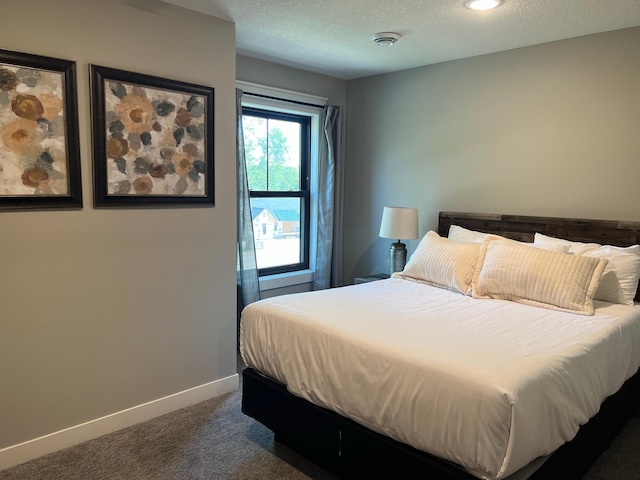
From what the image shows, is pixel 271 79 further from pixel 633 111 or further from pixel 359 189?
pixel 633 111

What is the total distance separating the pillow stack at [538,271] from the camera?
2.50 metres

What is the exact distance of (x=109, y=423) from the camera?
2.58m

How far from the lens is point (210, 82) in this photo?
111 inches

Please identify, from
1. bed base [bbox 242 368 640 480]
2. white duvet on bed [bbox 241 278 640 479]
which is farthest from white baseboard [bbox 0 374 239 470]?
white duvet on bed [bbox 241 278 640 479]

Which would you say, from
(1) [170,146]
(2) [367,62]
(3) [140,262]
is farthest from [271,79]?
(3) [140,262]

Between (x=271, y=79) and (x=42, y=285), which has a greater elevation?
(x=271, y=79)

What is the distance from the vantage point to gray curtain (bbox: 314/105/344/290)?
13.8ft

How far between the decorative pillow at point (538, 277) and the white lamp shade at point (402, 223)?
82 cm

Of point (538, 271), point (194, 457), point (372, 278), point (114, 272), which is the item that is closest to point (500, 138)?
point (538, 271)

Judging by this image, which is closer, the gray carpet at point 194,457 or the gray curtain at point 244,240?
the gray carpet at point 194,457

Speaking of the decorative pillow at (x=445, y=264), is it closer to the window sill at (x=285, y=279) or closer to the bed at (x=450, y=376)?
the bed at (x=450, y=376)

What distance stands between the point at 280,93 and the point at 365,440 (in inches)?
113

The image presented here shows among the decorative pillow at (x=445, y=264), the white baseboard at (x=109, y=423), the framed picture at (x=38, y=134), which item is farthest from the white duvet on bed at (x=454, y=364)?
the framed picture at (x=38, y=134)

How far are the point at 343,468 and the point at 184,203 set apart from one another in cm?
172
